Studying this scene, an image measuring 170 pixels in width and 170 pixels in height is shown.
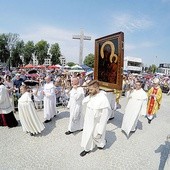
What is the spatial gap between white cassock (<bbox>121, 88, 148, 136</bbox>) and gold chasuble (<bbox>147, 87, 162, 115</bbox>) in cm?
158

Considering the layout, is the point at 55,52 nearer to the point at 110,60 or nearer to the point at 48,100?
the point at 48,100

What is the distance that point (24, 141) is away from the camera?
577cm

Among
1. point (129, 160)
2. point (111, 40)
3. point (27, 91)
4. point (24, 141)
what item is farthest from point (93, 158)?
point (111, 40)

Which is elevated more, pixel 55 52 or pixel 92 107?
pixel 55 52

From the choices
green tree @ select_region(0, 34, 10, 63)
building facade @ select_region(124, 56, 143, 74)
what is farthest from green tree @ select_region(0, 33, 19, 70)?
building facade @ select_region(124, 56, 143, 74)

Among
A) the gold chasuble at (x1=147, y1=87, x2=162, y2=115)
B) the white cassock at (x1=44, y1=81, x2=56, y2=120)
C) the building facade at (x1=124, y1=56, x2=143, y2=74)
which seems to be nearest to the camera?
the white cassock at (x1=44, y1=81, x2=56, y2=120)

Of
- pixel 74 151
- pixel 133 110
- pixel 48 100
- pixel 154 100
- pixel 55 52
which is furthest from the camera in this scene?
pixel 55 52

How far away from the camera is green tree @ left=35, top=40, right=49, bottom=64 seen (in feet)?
198

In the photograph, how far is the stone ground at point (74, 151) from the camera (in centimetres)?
458

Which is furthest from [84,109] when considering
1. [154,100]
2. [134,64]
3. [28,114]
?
[134,64]

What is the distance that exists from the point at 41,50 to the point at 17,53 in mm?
6740

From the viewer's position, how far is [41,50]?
60.9 m

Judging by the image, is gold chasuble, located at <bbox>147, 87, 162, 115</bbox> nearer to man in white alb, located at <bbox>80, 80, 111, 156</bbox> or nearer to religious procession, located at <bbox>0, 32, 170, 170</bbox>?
religious procession, located at <bbox>0, 32, 170, 170</bbox>

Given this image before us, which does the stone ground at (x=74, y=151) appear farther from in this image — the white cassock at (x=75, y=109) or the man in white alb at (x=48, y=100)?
the man in white alb at (x=48, y=100)
